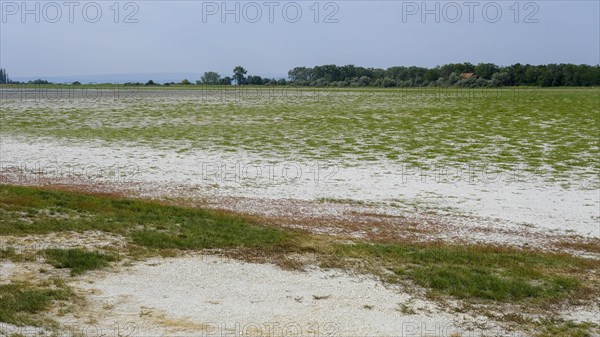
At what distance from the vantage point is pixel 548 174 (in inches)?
1056

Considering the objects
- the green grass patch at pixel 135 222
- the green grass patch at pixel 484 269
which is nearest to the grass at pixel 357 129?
the green grass patch at pixel 484 269

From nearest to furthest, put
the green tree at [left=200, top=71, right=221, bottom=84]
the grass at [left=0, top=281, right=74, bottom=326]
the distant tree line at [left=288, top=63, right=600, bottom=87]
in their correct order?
the grass at [left=0, top=281, right=74, bottom=326] < the distant tree line at [left=288, top=63, right=600, bottom=87] < the green tree at [left=200, top=71, right=221, bottom=84]

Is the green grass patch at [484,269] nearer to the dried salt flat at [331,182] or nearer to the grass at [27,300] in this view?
the dried salt flat at [331,182]

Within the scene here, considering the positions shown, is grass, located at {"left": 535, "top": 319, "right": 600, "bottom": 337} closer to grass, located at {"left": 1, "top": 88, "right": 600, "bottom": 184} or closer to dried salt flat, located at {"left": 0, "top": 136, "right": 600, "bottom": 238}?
dried salt flat, located at {"left": 0, "top": 136, "right": 600, "bottom": 238}

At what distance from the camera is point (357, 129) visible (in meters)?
41.8

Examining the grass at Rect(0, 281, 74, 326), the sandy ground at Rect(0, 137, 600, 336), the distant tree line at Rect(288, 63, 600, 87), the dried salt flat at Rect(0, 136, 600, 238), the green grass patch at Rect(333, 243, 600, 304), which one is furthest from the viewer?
the distant tree line at Rect(288, 63, 600, 87)

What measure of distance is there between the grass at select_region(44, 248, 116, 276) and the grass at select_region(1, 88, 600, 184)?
1858cm

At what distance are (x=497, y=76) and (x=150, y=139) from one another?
93763 mm

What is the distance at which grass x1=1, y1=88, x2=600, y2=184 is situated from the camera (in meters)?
31.2

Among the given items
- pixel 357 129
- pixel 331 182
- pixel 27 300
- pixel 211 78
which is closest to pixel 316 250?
pixel 27 300

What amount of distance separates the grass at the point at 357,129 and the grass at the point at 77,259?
18584 millimetres

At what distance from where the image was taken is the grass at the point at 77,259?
1090cm

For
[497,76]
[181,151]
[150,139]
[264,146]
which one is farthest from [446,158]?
[497,76]

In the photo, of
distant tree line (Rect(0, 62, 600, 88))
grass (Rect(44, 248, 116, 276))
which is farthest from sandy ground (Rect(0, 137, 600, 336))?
distant tree line (Rect(0, 62, 600, 88))
